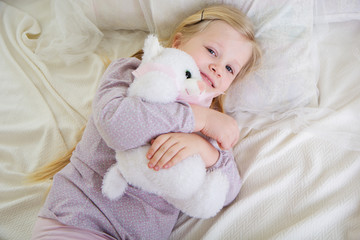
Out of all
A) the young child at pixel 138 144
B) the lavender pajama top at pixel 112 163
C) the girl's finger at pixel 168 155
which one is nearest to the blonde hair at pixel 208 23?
the young child at pixel 138 144

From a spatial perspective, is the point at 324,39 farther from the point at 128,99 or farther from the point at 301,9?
the point at 128,99

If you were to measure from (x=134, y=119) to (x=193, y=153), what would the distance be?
0.55 feet

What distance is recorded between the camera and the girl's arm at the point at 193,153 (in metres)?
0.68

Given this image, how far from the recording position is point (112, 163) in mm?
804

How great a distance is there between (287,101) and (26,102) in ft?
2.97

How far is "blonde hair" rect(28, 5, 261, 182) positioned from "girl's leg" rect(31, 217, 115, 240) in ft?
0.63

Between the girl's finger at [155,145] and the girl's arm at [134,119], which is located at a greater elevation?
the girl's arm at [134,119]

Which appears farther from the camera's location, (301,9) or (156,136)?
(301,9)

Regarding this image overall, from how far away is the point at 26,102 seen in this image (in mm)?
1067

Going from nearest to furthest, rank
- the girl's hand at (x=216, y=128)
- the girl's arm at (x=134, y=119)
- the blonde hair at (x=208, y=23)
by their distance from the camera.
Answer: the girl's arm at (x=134, y=119) → the girl's hand at (x=216, y=128) → the blonde hair at (x=208, y=23)

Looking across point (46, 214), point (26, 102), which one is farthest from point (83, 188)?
point (26, 102)

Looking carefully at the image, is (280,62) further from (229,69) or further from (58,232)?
(58,232)

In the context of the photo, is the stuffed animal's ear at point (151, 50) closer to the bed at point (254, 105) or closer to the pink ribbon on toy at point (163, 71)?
the pink ribbon on toy at point (163, 71)

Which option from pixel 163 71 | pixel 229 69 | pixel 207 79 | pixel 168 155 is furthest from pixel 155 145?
pixel 229 69
